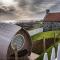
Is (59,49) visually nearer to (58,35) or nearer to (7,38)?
(58,35)

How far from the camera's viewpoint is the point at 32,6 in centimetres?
183

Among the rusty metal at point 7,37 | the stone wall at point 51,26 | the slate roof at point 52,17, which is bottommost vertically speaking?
the rusty metal at point 7,37

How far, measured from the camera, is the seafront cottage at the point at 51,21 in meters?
1.81

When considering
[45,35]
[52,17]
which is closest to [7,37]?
[45,35]

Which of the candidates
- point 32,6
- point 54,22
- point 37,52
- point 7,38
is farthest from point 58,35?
point 7,38

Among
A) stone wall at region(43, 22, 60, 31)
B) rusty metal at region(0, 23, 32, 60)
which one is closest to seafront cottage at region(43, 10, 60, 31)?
stone wall at region(43, 22, 60, 31)

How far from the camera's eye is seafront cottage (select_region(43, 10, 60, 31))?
5.94 ft

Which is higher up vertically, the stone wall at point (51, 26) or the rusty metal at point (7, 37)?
the stone wall at point (51, 26)

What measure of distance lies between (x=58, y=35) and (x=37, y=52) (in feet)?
0.97

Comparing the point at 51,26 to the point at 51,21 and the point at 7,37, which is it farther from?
the point at 7,37

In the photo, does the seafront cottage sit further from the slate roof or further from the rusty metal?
the rusty metal

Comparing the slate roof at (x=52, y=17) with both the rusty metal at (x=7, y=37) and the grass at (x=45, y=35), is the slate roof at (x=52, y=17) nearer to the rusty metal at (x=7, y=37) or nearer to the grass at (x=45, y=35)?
the grass at (x=45, y=35)

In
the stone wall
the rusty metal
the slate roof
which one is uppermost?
the slate roof

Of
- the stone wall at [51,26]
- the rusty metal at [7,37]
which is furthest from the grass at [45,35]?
the rusty metal at [7,37]
